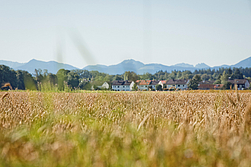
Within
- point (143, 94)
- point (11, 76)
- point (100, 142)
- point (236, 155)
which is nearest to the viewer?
point (236, 155)

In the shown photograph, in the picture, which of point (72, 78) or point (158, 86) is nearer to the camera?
point (72, 78)

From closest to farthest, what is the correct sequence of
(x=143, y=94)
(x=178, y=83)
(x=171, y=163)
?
1. (x=171, y=163)
2. (x=143, y=94)
3. (x=178, y=83)

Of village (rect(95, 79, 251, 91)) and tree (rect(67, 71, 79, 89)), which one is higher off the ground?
tree (rect(67, 71, 79, 89))

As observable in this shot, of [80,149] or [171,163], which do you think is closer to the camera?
[171,163]

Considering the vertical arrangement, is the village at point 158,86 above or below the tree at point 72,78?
below

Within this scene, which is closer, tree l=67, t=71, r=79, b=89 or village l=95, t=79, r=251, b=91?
village l=95, t=79, r=251, b=91

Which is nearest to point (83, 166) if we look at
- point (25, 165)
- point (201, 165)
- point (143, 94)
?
point (25, 165)

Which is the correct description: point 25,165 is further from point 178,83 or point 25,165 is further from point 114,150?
point 178,83

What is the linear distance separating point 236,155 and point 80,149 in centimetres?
86

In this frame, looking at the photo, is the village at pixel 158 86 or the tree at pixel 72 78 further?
the tree at pixel 72 78

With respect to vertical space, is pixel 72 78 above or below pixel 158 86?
above

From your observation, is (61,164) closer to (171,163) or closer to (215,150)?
(171,163)

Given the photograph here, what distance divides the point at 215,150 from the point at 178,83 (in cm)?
9814

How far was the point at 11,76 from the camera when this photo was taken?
4669 cm
